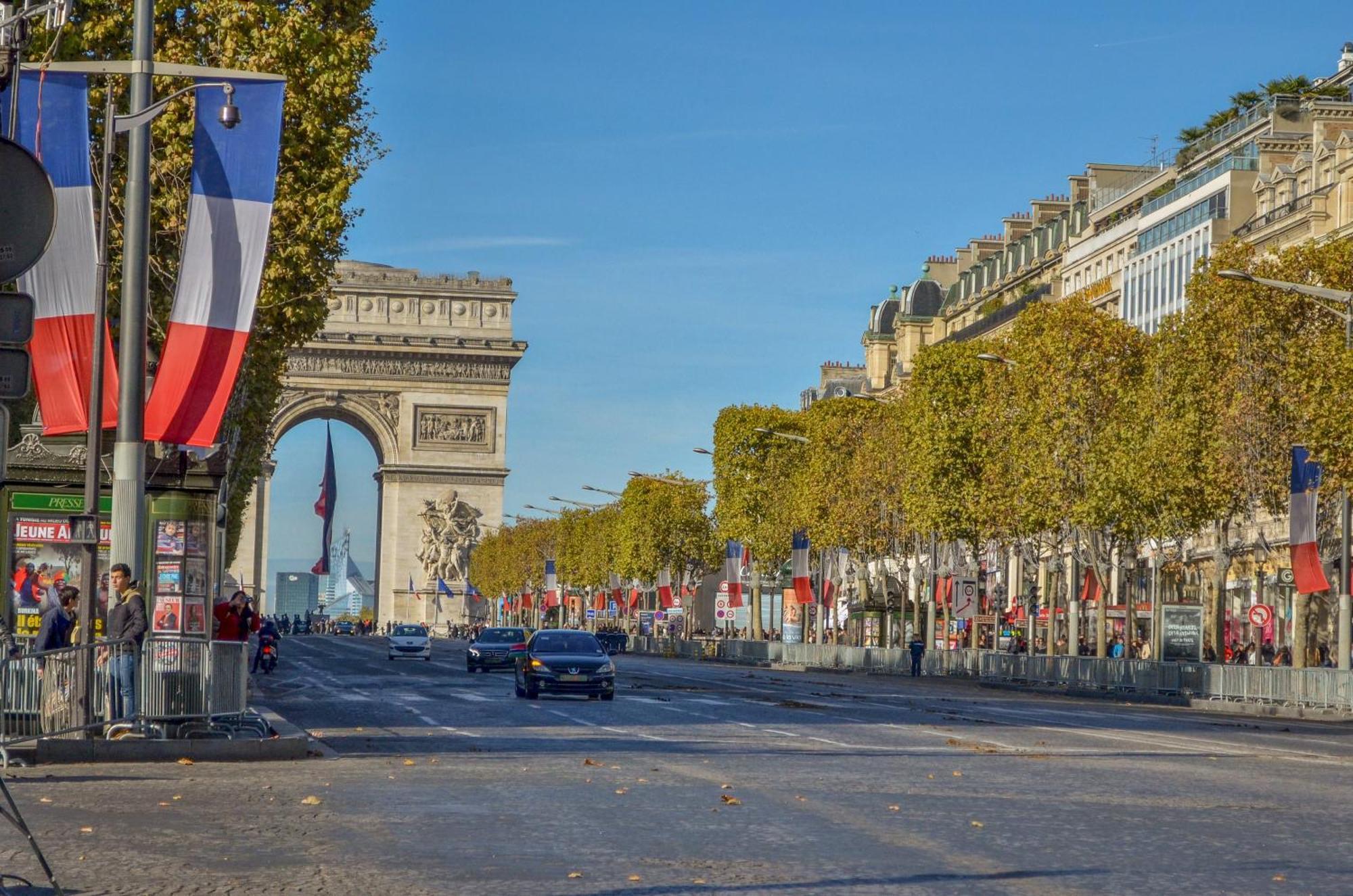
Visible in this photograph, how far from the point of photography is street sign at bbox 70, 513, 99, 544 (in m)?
21.2

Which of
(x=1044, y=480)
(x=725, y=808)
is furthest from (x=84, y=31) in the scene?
(x=1044, y=480)

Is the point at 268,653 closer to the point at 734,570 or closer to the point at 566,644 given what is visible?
the point at 566,644

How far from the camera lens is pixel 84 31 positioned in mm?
32594

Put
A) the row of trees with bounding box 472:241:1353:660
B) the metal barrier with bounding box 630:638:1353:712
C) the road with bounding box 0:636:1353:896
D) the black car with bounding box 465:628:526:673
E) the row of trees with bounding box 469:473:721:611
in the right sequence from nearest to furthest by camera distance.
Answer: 1. the road with bounding box 0:636:1353:896
2. the metal barrier with bounding box 630:638:1353:712
3. the row of trees with bounding box 472:241:1353:660
4. the black car with bounding box 465:628:526:673
5. the row of trees with bounding box 469:473:721:611

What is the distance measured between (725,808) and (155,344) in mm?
21023

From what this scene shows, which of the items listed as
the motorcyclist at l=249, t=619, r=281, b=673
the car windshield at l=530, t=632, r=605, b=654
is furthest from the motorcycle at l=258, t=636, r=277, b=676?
the car windshield at l=530, t=632, r=605, b=654

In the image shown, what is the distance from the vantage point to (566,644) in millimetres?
40000

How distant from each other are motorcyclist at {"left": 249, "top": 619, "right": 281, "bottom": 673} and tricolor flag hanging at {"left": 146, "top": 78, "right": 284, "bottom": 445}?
32.0m

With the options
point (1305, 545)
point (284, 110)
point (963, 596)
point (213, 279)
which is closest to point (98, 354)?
point (213, 279)

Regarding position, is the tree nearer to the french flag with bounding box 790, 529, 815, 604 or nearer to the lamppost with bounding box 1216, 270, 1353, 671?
the lamppost with bounding box 1216, 270, 1353, 671

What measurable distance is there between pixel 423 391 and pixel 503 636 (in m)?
63.0

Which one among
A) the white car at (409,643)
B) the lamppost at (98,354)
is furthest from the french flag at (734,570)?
the lamppost at (98,354)

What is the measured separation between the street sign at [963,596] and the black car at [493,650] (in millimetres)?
12913

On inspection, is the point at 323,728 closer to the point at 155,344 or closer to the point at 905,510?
the point at 155,344
